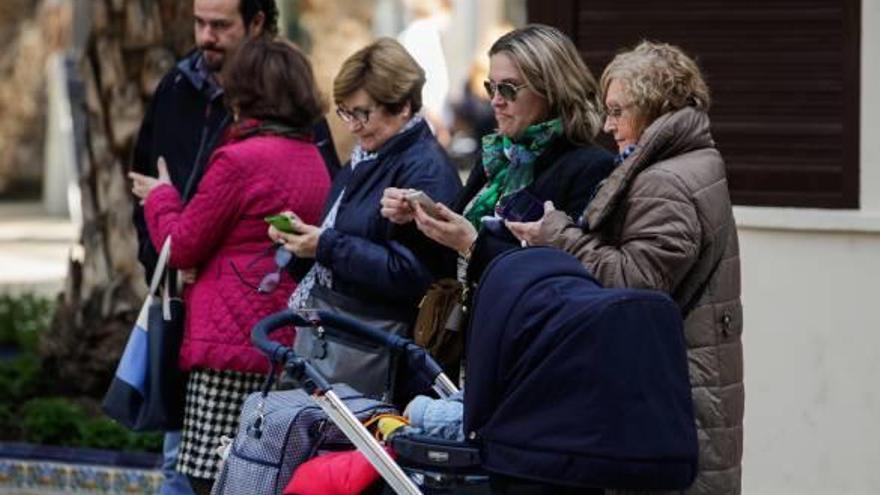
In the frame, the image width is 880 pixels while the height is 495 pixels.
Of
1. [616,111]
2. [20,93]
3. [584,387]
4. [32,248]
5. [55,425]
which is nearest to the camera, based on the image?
[584,387]

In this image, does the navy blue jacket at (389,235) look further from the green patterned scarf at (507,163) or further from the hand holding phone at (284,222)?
the green patterned scarf at (507,163)

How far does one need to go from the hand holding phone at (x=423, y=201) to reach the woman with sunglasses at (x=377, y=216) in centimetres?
32

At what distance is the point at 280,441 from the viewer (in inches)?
247

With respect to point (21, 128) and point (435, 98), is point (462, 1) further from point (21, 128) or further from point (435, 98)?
point (435, 98)

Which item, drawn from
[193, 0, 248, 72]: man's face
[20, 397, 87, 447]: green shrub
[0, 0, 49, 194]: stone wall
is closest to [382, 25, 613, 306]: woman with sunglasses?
[193, 0, 248, 72]: man's face

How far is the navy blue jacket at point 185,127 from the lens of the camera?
795 cm

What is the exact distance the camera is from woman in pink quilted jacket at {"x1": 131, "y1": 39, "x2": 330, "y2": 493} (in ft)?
24.5

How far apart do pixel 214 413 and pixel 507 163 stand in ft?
4.83

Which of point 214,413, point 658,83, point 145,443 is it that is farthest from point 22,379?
point 658,83

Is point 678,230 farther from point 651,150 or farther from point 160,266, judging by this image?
point 160,266

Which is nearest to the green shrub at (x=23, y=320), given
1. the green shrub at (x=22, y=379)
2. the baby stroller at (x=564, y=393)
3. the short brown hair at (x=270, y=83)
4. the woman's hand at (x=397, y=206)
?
the green shrub at (x=22, y=379)

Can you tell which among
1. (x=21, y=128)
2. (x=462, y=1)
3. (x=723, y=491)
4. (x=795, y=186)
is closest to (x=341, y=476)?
(x=723, y=491)

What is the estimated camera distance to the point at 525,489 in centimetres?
572

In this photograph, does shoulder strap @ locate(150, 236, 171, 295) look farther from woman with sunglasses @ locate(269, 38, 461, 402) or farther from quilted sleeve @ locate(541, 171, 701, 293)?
quilted sleeve @ locate(541, 171, 701, 293)
